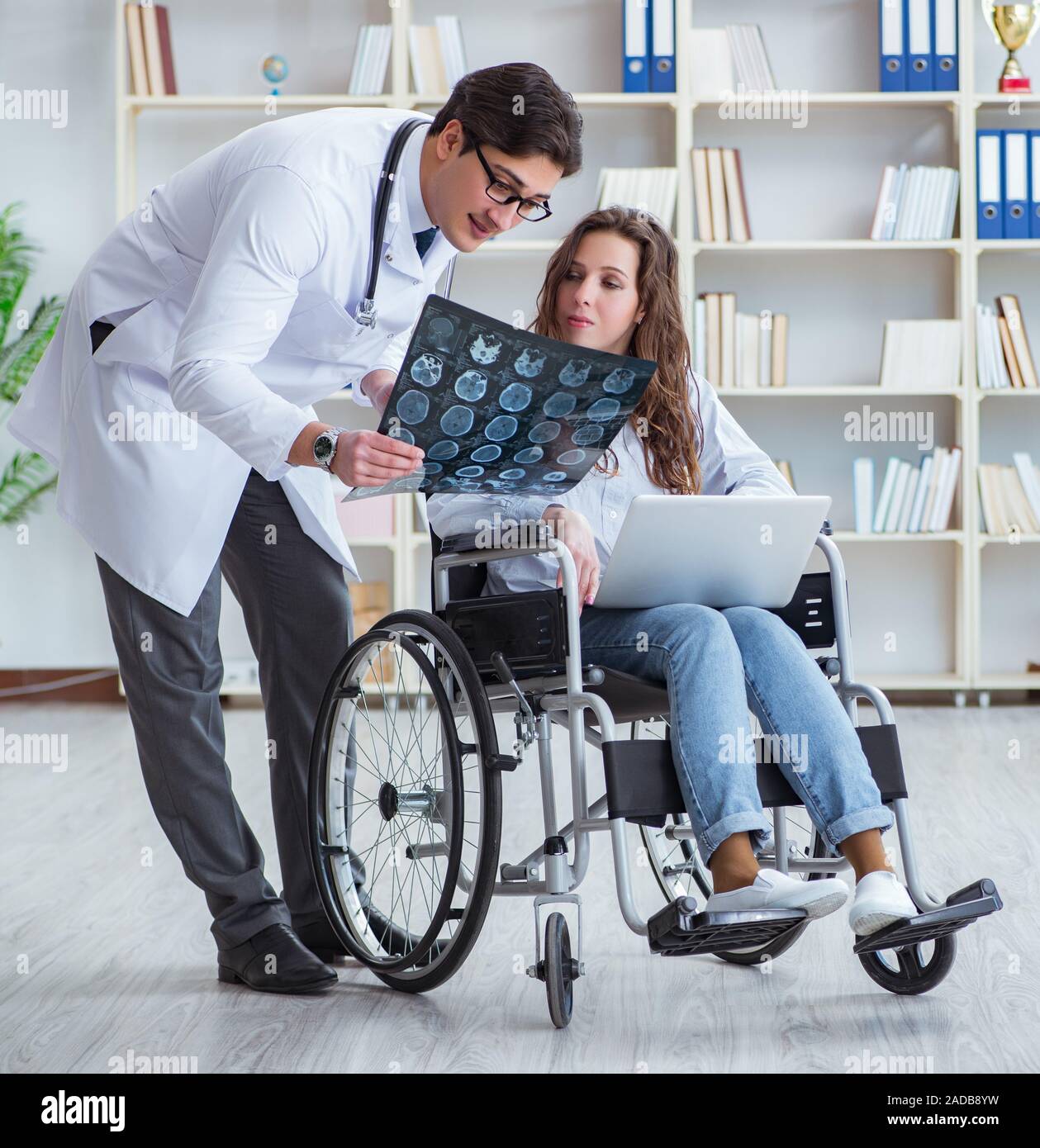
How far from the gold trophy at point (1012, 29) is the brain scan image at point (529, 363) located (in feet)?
10.3

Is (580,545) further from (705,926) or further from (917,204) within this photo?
(917,204)

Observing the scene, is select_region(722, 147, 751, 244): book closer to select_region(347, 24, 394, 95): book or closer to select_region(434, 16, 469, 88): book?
select_region(434, 16, 469, 88): book

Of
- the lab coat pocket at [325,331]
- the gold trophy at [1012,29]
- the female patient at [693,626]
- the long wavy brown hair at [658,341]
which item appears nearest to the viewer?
the female patient at [693,626]

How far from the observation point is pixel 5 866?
2.30m

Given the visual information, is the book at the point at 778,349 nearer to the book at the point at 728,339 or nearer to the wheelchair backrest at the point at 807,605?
the book at the point at 728,339

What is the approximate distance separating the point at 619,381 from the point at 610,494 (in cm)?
45

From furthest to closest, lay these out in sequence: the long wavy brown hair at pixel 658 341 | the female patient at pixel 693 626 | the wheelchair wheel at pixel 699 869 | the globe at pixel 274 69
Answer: the globe at pixel 274 69, the long wavy brown hair at pixel 658 341, the wheelchair wheel at pixel 699 869, the female patient at pixel 693 626

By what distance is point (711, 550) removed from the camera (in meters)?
1.57

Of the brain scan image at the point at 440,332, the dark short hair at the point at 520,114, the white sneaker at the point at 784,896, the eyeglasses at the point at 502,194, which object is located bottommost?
the white sneaker at the point at 784,896

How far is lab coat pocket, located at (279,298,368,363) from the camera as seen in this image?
155 cm

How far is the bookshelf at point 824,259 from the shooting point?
4.14m

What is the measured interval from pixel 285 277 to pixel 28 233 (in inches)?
125

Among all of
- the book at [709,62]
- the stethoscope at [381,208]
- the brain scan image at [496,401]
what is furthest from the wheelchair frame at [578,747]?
the book at [709,62]

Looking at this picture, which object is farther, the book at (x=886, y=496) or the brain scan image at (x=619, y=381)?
the book at (x=886, y=496)
